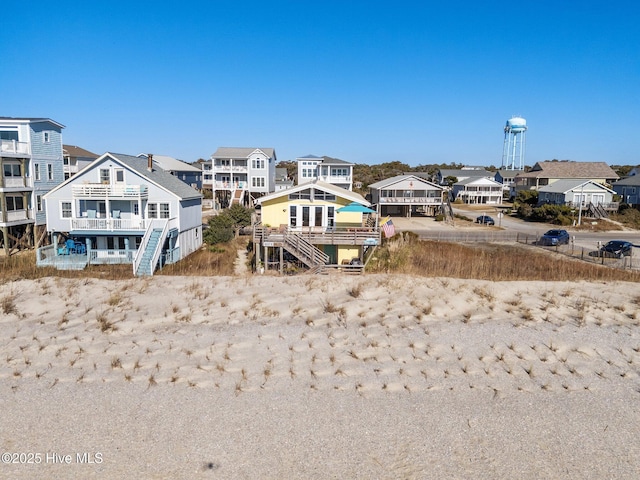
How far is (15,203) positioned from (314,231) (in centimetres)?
2142

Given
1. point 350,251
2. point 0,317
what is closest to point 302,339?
point 0,317

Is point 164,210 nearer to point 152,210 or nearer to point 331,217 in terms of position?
point 152,210

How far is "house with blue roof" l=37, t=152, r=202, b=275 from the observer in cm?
2806

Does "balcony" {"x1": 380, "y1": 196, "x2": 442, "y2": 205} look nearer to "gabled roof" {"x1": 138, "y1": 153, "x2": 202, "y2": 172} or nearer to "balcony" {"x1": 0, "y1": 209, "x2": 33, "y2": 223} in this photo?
"gabled roof" {"x1": 138, "y1": 153, "x2": 202, "y2": 172}

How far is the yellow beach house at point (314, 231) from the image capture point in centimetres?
2562

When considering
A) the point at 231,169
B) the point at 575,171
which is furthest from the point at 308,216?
the point at 575,171

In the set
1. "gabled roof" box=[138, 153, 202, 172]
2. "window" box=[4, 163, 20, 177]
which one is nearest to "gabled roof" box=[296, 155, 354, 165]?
"gabled roof" box=[138, 153, 202, 172]

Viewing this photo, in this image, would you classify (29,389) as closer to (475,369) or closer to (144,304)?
(144,304)

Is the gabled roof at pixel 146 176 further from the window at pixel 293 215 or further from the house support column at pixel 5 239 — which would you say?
the window at pixel 293 215

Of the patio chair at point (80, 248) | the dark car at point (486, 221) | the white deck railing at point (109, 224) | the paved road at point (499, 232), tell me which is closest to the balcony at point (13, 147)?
the white deck railing at point (109, 224)

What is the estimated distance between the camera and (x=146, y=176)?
96.7ft

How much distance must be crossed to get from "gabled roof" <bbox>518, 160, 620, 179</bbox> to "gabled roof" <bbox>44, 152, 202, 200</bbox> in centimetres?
6337

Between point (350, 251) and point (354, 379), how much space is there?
19.0 metres

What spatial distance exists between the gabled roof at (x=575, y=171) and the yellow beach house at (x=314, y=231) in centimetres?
5541
